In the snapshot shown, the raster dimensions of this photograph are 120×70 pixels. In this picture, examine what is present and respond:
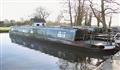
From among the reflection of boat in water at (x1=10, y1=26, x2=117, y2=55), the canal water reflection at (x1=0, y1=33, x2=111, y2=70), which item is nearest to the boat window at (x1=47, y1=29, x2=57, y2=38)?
the reflection of boat in water at (x1=10, y1=26, x2=117, y2=55)

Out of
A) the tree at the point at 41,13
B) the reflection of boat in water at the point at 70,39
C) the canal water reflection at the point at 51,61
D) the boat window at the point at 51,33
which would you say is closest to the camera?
the canal water reflection at the point at 51,61

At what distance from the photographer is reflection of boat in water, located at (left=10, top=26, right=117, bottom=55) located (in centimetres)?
1834

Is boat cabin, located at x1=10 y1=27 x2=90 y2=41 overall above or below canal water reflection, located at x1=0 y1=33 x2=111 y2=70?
above

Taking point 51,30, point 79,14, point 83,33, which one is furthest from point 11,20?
point 83,33

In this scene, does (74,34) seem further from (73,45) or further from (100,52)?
(100,52)

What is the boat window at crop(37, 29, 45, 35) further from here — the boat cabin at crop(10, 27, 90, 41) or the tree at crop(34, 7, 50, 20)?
the tree at crop(34, 7, 50, 20)

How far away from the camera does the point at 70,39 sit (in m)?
22.0

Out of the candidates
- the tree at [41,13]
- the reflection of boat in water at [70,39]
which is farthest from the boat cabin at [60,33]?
the tree at [41,13]

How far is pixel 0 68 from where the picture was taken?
43.1ft

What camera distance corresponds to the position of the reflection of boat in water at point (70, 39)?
1834 cm

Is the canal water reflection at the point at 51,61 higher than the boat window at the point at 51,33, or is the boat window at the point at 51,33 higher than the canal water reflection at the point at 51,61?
the boat window at the point at 51,33

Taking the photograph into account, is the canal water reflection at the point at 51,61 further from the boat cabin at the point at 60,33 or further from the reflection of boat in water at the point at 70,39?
the boat cabin at the point at 60,33

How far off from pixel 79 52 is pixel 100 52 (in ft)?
6.71

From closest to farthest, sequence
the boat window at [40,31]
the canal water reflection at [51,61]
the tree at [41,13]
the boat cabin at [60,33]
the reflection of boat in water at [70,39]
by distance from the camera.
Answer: the canal water reflection at [51,61], the reflection of boat in water at [70,39], the boat cabin at [60,33], the boat window at [40,31], the tree at [41,13]
